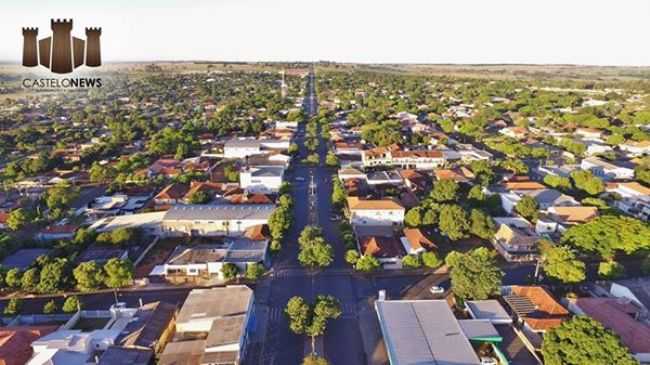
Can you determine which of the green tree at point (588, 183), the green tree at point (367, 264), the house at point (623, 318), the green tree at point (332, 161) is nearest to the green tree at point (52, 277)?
the green tree at point (367, 264)

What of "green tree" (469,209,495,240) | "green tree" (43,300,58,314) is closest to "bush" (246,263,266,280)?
"green tree" (43,300,58,314)

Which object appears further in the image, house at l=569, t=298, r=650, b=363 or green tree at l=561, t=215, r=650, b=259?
green tree at l=561, t=215, r=650, b=259

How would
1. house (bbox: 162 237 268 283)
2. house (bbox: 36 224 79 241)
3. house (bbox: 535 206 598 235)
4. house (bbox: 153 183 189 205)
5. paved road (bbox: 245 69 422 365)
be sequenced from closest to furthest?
paved road (bbox: 245 69 422 365) < house (bbox: 162 237 268 283) < house (bbox: 36 224 79 241) < house (bbox: 535 206 598 235) < house (bbox: 153 183 189 205)

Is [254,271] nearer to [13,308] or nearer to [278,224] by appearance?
[278,224]

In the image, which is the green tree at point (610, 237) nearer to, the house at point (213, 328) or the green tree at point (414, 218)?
the green tree at point (414, 218)

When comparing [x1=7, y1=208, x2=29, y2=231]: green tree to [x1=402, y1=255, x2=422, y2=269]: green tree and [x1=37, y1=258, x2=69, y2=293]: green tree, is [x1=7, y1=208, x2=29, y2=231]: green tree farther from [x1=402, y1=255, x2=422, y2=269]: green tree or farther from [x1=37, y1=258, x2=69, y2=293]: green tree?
[x1=402, y1=255, x2=422, y2=269]: green tree

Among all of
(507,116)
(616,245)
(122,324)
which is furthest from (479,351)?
(507,116)

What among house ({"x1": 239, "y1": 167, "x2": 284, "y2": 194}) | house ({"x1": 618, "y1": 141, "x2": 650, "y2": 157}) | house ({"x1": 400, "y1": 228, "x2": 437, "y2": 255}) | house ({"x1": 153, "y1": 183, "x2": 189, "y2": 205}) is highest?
house ({"x1": 618, "y1": 141, "x2": 650, "y2": 157})

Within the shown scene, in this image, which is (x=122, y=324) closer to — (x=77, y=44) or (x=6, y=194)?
(x=77, y=44)
